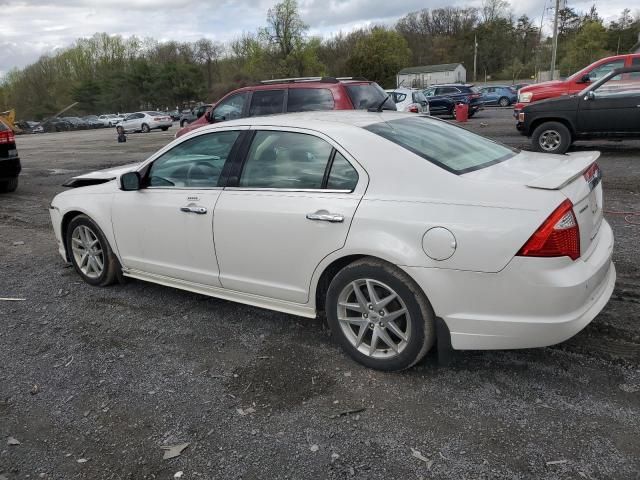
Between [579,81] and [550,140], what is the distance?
3258 mm

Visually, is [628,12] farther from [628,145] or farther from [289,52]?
[628,145]

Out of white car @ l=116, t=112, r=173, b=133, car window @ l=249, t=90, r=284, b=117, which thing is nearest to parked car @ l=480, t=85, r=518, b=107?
white car @ l=116, t=112, r=173, b=133

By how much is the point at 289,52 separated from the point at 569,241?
71132 millimetres

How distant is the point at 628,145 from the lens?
41.8 ft

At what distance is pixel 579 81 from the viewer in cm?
1315

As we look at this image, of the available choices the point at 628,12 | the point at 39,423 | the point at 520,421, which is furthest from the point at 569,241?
the point at 628,12

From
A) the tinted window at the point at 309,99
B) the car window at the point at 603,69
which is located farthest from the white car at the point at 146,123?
the car window at the point at 603,69

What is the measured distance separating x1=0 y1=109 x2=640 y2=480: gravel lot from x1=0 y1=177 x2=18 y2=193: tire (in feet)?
24.9

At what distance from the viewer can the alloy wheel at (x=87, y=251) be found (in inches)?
191

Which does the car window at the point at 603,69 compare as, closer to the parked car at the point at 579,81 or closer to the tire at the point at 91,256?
the parked car at the point at 579,81

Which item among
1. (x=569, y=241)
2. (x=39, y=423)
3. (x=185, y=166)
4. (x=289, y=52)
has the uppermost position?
(x=289, y=52)

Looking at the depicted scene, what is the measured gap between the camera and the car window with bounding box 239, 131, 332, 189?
11.2 ft

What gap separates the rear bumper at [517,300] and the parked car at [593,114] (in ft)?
28.9

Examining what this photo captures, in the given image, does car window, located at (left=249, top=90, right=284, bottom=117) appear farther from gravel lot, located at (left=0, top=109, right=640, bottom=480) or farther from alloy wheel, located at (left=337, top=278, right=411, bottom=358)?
alloy wheel, located at (left=337, top=278, right=411, bottom=358)
